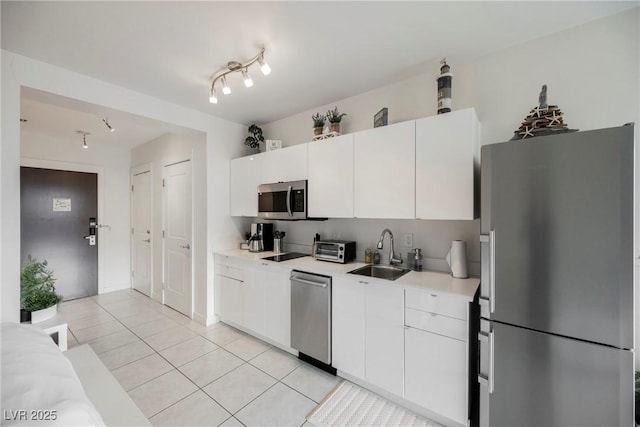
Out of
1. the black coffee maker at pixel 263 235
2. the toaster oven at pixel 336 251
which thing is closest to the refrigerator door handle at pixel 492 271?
the toaster oven at pixel 336 251

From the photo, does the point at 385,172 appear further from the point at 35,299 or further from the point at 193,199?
the point at 35,299

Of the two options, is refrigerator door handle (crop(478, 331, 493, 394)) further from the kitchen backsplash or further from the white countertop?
the kitchen backsplash

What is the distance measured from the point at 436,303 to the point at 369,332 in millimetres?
578

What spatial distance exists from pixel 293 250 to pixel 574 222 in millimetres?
2605

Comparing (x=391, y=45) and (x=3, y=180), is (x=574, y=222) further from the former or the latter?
(x=3, y=180)

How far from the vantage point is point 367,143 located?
2.24 meters

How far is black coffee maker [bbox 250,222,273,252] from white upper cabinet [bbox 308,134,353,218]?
3.03 feet

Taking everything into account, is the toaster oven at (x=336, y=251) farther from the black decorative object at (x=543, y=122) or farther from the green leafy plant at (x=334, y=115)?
the black decorative object at (x=543, y=122)

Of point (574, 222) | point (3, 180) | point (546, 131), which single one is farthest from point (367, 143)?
point (3, 180)

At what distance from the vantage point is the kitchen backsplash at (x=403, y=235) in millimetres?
2078

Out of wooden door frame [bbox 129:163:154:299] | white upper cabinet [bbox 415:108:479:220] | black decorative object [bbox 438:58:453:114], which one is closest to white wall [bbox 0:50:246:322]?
wooden door frame [bbox 129:163:154:299]

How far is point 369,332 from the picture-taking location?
1979 mm

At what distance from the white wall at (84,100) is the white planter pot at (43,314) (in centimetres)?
50

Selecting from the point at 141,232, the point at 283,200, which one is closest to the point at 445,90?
the point at 283,200
